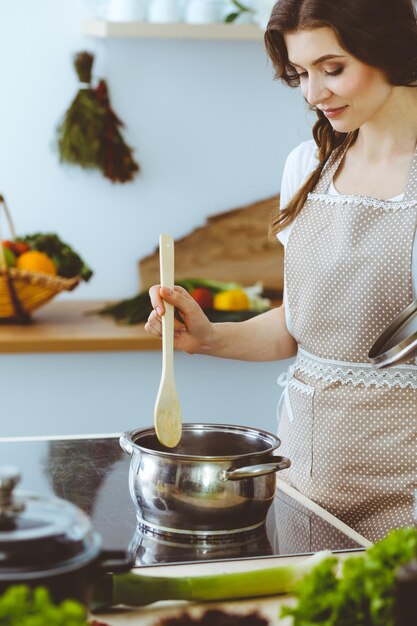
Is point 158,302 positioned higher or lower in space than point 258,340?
higher

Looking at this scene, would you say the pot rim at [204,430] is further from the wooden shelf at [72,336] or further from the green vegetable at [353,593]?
the wooden shelf at [72,336]

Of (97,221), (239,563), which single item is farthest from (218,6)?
(239,563)

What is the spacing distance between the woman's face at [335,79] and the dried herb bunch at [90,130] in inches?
61.1

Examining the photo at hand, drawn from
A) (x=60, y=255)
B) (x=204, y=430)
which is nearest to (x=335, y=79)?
(x=204, y=430)

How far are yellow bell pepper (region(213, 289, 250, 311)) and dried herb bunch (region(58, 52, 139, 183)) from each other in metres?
0.58

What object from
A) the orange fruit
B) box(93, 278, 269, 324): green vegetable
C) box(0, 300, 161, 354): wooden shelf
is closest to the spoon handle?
box(0, 300, 161, 354): wooden shelf

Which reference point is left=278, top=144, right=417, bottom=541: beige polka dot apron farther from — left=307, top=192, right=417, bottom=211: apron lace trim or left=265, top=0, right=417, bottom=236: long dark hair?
left=265, top=0, right=417, bottom=236: long dark hair

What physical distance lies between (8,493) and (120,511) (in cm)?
63

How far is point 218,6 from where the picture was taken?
3096 millimetres

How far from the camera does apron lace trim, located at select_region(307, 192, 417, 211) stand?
66.7 inches

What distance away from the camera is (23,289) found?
2805 mm

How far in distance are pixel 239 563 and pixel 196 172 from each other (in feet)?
7.44

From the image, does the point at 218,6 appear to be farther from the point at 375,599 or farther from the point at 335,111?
the point at 375,599

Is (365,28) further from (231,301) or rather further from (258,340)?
(231,301)
